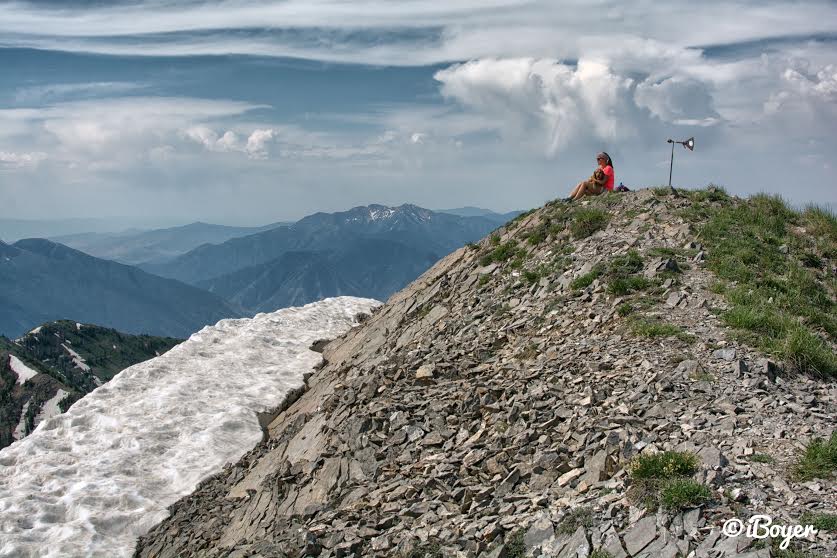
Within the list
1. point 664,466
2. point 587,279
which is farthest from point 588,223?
point 664,466

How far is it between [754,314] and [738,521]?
7128 millimetres

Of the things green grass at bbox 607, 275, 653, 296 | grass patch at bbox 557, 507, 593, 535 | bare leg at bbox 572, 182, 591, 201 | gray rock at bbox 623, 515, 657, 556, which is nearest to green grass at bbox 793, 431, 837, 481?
gray rock at bbox 623, 515, 657, 556

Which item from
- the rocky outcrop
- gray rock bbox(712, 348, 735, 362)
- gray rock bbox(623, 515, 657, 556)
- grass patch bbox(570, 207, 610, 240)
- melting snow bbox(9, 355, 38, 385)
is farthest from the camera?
melting snow bbox(9, 355, 38, 385)

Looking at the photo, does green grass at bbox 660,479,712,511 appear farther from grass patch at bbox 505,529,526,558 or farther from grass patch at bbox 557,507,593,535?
grass patch at bbox 505,529,526,558

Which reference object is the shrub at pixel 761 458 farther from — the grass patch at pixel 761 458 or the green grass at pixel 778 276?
the green grass at pixel 778 276

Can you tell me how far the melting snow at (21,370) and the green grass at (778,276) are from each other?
189 m

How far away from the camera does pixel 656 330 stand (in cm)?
1468

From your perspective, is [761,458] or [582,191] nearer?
[761,458]

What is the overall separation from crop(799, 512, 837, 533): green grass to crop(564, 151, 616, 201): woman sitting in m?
18.7

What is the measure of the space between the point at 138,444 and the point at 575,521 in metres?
20.3

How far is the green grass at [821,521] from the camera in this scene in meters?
8.17

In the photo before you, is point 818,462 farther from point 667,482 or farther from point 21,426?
point 21,426

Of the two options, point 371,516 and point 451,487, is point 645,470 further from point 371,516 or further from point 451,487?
point 371,516

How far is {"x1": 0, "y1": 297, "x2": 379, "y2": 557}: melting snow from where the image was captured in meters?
19.5
